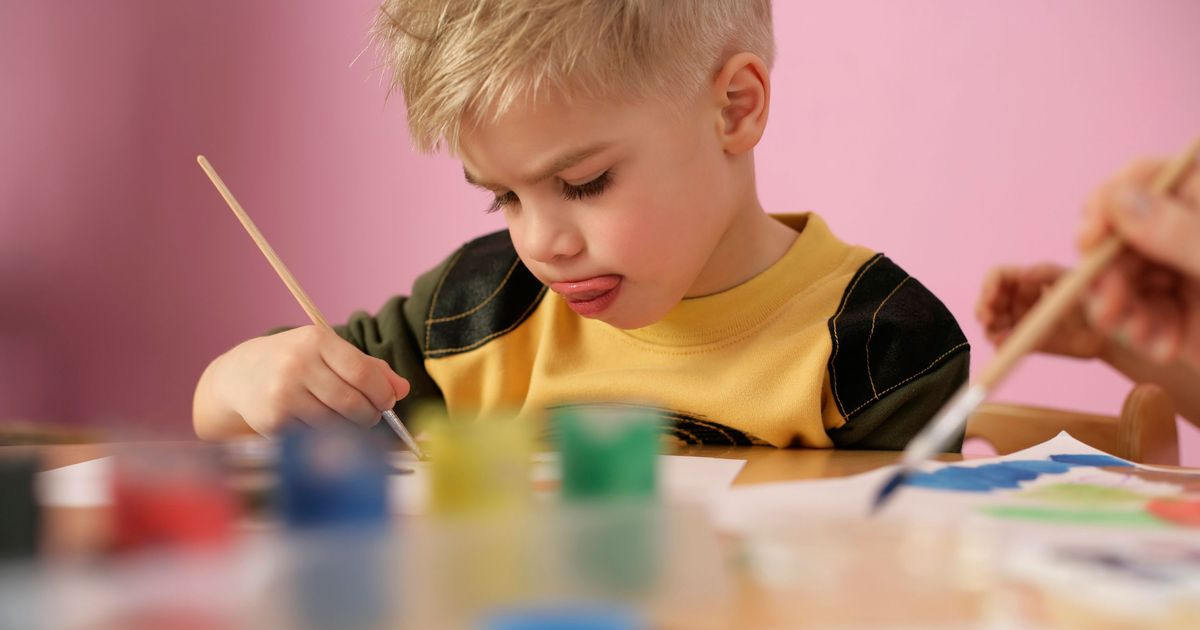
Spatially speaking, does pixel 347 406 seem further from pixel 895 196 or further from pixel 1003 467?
pixel 895 196

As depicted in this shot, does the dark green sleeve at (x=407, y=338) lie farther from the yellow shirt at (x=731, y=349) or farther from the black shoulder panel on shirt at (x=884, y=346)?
the black shoulder panel on shirt at (x=884, y=346)

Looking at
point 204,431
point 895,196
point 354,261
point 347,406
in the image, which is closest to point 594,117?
point 347,406

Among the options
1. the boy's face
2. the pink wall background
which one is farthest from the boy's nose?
the pink wall background

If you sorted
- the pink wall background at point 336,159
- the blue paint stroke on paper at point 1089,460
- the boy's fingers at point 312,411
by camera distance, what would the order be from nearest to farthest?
the blue paint stroke on paper at point 1089,460, the boy's fingers at point 312,411, the pink wall background at point 336,159

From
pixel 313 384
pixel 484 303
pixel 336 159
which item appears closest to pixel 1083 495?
pixel 313 384

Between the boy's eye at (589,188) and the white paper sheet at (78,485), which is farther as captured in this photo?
the boy's eye at (589,188)

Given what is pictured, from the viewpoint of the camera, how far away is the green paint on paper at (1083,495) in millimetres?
392

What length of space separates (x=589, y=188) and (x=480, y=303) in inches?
8.0

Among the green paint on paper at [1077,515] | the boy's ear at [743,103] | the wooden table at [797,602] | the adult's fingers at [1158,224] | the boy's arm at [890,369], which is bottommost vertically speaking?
the green paint on paper at [1077,515]

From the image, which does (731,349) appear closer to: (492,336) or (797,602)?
(492,336)

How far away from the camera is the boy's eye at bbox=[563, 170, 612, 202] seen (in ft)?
2.03

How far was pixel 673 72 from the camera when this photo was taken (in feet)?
2.12

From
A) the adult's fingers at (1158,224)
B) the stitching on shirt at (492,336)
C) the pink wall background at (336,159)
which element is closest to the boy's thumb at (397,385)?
the stitching on shirt at (492,336)

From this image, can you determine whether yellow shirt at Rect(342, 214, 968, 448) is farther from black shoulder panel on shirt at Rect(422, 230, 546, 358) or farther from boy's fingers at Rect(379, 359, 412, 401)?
boy's fingers at Rect(379, 359, 412, 401)
